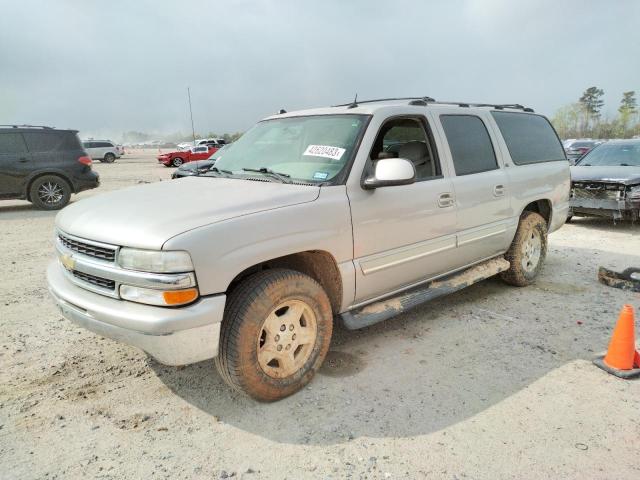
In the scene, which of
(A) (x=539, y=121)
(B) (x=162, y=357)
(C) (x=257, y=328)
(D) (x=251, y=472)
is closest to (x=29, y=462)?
(B) (x=162, y=357)

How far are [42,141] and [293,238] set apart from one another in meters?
Answer: 10.4

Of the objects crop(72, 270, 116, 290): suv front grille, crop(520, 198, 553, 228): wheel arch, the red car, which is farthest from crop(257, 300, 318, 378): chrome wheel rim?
the red car

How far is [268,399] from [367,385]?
2.27 feet

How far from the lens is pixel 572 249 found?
6.98 metres

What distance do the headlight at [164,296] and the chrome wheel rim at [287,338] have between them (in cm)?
52

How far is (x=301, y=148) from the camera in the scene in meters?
3.52

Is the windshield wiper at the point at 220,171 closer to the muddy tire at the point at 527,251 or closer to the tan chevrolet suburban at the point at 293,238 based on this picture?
the tan chevrolet suburban at the point at 293,238

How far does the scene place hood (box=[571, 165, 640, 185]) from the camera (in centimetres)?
793

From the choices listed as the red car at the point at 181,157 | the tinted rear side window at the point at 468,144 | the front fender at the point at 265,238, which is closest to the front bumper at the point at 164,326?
the front fender at the point at 265,238

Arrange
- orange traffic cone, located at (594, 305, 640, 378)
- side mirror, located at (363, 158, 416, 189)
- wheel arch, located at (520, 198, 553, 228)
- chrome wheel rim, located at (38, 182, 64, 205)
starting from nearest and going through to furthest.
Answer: side mirror, located at (363, 158, 416, 189) → orange traffic cone, located at (594, 305, 640, 378) → wheel arch, located at (520, 198, 553, 228) → chrome wheel rim, located at (38, 182, 64, 205)

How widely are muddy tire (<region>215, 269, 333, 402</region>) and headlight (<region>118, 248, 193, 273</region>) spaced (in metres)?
0.43

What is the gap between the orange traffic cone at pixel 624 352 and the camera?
3.17 meters

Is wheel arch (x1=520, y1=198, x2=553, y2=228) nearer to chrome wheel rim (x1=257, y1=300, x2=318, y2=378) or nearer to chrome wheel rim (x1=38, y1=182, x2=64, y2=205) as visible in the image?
chrome wheel rim (x1=257, y1=300, x2=318, y2=378)

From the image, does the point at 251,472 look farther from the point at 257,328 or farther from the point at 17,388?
the point at 17,388
